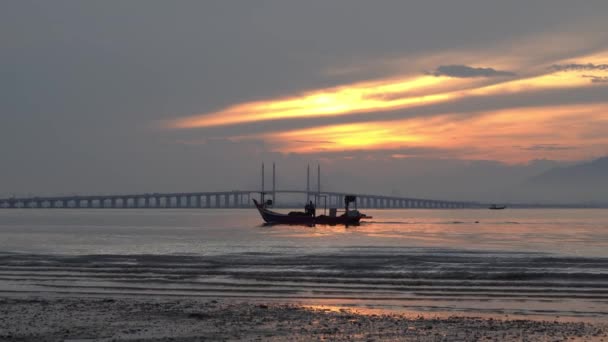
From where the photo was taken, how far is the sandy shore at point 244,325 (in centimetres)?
1534

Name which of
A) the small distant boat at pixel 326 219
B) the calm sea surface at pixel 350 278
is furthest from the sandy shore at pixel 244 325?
the small distant boat at pixel 326 219

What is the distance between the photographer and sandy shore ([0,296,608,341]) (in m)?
15.3

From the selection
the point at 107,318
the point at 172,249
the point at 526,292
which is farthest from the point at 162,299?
the point at 172,249

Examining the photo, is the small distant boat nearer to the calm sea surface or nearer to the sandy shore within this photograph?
the calm sea surface

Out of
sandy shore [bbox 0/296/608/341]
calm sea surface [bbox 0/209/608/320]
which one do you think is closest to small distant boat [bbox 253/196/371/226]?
calm sea surface [bbox 0/209/608/320]

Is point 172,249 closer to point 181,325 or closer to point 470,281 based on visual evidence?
point 470,281

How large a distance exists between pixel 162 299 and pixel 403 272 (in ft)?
41.5

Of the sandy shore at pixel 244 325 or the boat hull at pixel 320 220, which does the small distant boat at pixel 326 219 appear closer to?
the boat hull at pixel 320 220

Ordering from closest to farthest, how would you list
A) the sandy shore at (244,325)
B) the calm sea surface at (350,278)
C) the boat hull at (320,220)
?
the sandy shore at (244,325) → the calm sea surface at (350,278) → the boat hull at (320,220)

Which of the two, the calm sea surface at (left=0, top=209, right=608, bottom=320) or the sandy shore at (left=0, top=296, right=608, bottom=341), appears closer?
the sandy shore at (left=0, top=296, right=608, bottom=341)

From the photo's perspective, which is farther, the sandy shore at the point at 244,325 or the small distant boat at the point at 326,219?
the small distant boat at the point at 326,219

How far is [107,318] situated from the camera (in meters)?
17.8

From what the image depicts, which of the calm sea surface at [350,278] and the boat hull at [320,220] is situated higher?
the calm sea surface at [350,278]

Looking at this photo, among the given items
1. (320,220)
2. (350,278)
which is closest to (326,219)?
(320,220)
